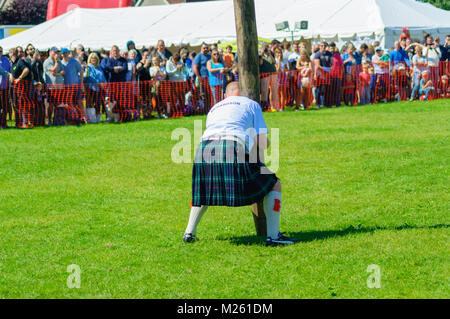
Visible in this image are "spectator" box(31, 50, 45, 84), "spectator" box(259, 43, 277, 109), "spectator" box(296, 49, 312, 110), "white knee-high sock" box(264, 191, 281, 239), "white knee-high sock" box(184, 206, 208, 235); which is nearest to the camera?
"white knee-high sock" box(264, 191, 281, 239)

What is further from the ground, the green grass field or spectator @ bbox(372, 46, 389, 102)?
spectator @ bbox(372, 46, 389, 102)

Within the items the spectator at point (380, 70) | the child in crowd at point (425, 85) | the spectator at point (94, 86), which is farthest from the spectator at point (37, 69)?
the child in crowd at point (425, 85)

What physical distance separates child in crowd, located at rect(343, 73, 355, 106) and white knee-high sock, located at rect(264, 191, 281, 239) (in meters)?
12.6

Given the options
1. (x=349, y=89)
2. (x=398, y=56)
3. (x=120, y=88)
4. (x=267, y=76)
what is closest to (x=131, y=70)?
(x=120, y=88)

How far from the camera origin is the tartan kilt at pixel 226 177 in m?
5.65

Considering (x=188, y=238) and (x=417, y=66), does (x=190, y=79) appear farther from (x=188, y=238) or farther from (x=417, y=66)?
(x=188, y=238)

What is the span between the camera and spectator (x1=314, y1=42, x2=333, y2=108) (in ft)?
57.0

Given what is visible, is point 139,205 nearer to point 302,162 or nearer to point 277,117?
point 302,162

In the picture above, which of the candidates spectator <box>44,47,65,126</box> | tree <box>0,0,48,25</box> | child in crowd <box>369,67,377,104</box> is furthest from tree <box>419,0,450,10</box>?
spectator <box>44,47,65,126</box>

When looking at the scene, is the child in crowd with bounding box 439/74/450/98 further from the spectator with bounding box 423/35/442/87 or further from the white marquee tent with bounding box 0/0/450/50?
the white marquee tent with bounding box 0/0/450/50

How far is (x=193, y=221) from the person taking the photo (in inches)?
234

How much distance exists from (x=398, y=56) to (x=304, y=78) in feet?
9.87
